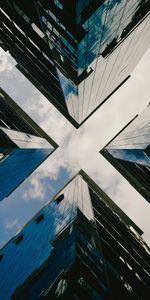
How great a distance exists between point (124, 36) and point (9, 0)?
8510 millimetres

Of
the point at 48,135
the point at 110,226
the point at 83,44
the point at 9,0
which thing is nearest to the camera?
the point at 83,44

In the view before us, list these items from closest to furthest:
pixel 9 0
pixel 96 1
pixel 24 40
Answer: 1. pixel 96 1
2. pixel 9 0
3. pixel 24 40

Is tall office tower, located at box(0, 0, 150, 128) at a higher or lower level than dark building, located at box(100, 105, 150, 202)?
higher

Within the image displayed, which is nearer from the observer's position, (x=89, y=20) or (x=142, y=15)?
(x=89, y=20)

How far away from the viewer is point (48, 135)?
169 ft

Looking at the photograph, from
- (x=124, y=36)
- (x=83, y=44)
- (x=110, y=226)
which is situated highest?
(x=83, y=44)

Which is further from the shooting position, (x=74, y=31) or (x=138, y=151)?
(x=138, y=151)

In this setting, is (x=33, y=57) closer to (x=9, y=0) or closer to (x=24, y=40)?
(x=24, y=40)

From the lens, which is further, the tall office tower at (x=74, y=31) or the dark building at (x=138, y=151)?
the dark building at (x=138, y=151)

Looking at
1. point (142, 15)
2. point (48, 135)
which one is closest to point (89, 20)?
point (142, 15)

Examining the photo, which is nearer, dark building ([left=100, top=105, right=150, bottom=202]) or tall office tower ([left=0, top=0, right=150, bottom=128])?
tall office tower ([left=0, top=0, right=150, bottom=128])

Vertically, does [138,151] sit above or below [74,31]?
below

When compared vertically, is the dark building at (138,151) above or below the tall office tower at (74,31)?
below

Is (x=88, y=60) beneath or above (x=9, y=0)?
beneath
